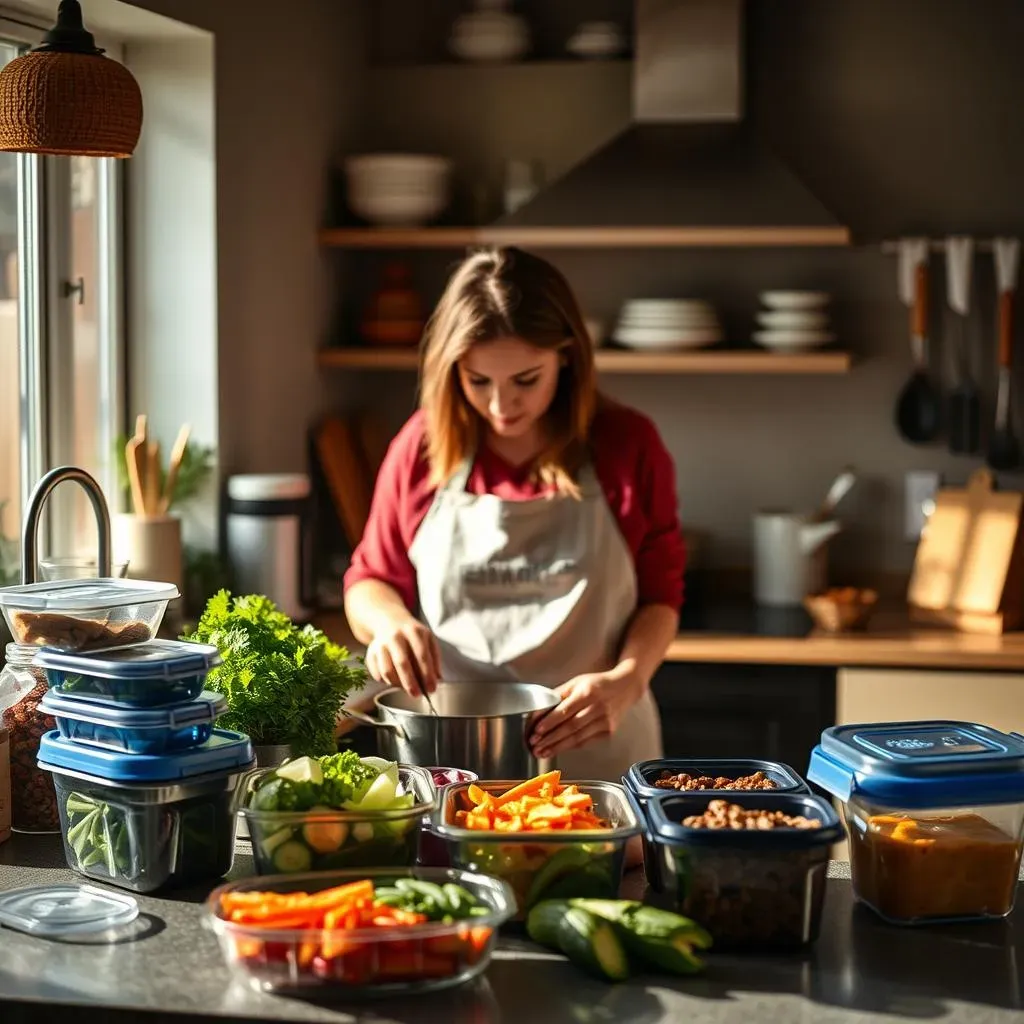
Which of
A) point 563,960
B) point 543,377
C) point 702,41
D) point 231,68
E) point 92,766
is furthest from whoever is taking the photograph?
point 702,41

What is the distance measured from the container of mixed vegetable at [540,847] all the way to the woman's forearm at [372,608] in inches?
32.3

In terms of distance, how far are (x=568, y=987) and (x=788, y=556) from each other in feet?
7.51

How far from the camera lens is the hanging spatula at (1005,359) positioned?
3549 millimetres

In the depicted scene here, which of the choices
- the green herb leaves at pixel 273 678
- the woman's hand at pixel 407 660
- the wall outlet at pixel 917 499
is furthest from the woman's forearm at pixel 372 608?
the wall outlet at pixel 917 499

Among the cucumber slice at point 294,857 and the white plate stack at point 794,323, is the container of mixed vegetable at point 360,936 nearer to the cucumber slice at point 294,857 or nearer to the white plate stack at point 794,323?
the cucumber slice at point 294,857

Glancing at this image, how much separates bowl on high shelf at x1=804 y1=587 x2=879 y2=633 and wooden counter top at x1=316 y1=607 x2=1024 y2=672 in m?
0.03

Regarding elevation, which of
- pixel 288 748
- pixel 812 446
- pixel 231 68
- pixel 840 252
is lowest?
pixel 288 748

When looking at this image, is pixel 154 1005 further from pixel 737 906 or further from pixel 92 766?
pixel 737 906

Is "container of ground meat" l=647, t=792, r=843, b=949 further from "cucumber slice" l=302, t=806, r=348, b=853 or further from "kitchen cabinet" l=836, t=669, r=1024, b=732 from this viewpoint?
"kitchen cabinet" l=836, t=669, r=1024, b=732

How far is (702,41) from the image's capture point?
3.44 m

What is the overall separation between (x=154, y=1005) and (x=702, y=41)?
2.70 meters

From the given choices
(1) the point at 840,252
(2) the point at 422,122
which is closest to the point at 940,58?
(1) the point at 840,252

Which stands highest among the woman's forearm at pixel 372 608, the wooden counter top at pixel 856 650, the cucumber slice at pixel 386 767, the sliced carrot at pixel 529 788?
the woman's forearm at pixel 372 608

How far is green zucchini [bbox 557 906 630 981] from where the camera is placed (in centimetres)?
138
